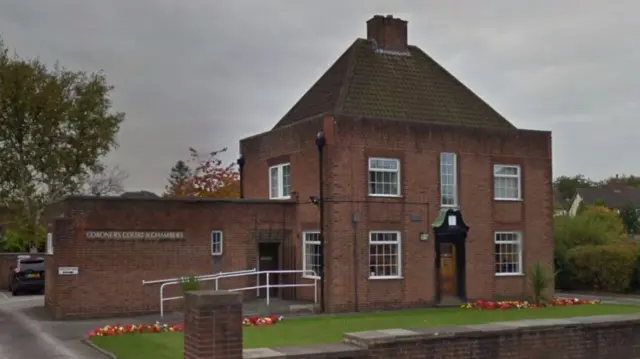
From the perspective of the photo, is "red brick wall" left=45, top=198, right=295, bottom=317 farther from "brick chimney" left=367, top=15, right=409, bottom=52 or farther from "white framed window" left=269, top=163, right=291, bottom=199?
"brick chimney" left=367, top=15, right=409, bottom=52

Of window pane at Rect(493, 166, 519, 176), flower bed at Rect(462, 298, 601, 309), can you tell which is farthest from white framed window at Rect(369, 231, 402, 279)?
window pane at Rect(493, 166, 519, 176)

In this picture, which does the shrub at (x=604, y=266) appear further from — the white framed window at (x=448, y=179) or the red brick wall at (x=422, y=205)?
the white framed window at (x=448, y=179)

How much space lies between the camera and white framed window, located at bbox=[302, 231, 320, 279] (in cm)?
2478

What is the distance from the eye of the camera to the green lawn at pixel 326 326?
48.1 ft

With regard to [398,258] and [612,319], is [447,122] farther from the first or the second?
[612,319]

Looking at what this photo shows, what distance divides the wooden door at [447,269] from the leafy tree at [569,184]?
96077 mm

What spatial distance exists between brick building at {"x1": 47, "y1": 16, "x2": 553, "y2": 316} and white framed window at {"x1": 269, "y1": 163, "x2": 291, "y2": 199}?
0.19 ft

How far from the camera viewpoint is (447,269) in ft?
85.7

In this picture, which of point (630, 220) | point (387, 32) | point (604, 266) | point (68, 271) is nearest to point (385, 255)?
point (387, 32)

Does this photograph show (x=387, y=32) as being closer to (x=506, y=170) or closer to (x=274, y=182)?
(x=506, y=170)

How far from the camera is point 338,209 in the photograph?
78.5ft

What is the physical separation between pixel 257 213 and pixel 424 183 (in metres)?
5.72

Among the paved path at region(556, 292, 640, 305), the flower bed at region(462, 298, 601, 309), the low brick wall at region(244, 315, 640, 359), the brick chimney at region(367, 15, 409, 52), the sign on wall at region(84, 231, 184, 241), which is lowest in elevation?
the paved path at region(556, 292, 640, 305)

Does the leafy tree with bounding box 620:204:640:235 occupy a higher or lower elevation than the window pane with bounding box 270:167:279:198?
Result: lower
